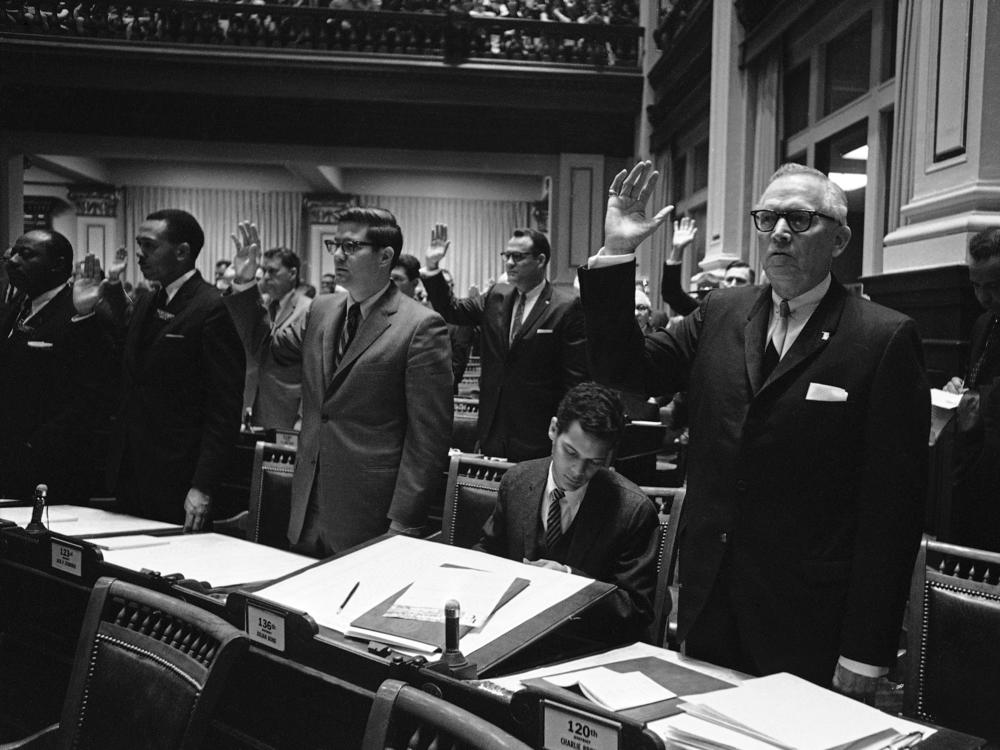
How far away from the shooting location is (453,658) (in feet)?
4.05

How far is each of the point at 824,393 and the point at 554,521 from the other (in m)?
0.76

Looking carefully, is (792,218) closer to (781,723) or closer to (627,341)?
(627,341)

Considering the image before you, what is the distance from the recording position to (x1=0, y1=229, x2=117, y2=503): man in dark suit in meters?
3.02

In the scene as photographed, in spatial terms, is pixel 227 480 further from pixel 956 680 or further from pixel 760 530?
pixel 956 680

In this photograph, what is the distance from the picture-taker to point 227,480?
3197mm

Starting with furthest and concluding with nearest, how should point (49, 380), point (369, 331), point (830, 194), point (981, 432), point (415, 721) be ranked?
point (49, 380) → point (369, 331) → point (981, 432) → point (830, 194) → point (415, 721)

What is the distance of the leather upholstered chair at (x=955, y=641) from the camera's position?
1526mm

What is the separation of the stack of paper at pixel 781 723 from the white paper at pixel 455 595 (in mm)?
369

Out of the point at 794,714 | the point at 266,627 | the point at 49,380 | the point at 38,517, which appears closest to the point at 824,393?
the point at 794,714

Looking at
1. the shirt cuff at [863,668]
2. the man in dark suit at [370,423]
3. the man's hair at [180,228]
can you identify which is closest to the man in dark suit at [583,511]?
the man in dark suit at [370,423]

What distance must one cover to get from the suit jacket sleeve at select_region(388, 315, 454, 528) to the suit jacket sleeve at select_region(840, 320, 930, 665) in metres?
1.22

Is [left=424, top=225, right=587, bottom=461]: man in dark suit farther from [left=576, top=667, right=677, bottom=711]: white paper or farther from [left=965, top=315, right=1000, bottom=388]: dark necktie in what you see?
[left=576, top=667, right=677, bottom=711]: white paper

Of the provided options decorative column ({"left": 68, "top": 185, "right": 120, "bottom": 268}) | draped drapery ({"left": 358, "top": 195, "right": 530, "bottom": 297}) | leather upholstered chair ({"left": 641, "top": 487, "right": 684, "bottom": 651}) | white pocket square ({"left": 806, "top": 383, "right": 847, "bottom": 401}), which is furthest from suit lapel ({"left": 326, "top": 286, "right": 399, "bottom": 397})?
decorative column ({"left": 68, "top": 185, "right": 120, "bottom": 268})

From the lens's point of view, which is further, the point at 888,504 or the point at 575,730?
the point at 888,504
